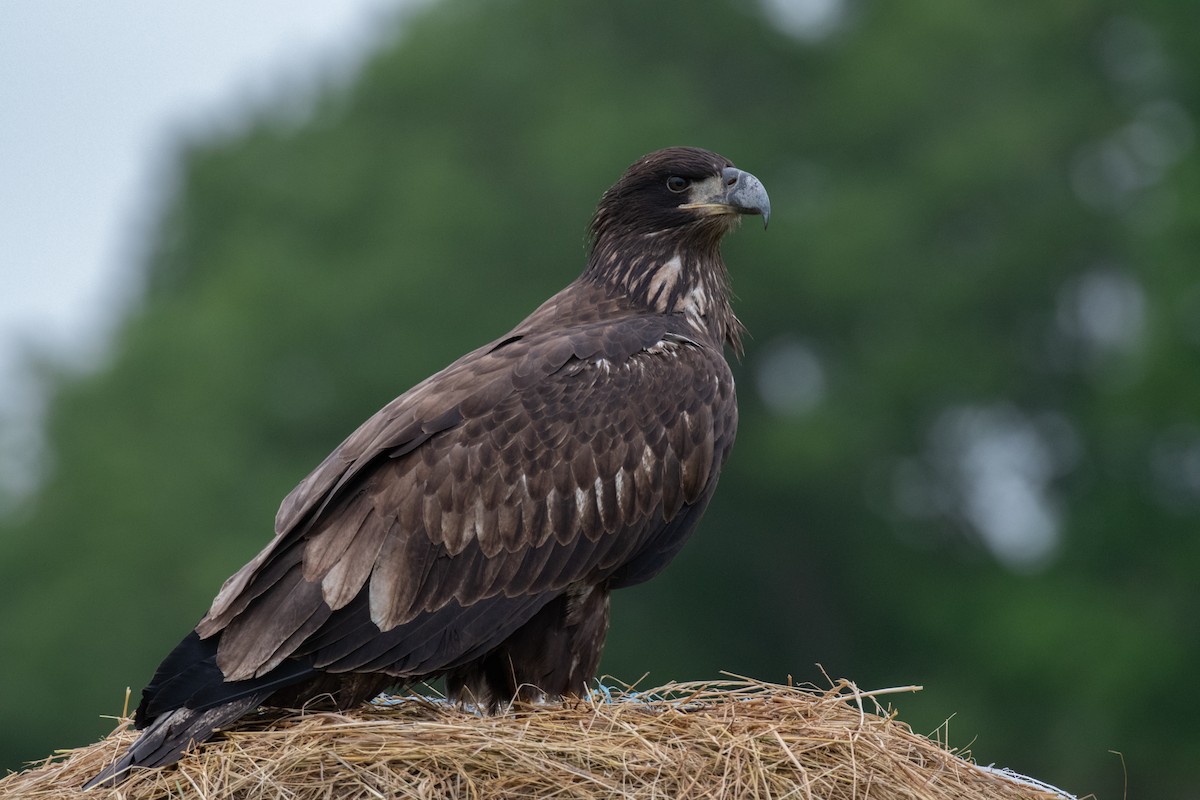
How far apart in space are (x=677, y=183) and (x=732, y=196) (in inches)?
11.9

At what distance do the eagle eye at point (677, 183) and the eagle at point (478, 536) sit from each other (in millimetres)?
855

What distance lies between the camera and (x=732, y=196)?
344 inches

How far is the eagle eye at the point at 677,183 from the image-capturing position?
350 inches

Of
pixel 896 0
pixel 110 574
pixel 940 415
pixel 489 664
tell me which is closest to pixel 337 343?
pixel 110 574

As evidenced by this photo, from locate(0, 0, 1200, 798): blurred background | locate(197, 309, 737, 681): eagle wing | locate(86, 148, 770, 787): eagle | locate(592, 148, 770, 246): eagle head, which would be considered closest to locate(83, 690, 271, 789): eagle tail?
locate(86, 148, 770, 787): eagle

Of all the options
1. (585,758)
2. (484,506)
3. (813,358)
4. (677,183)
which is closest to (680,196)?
(677,183)

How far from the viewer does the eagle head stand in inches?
345

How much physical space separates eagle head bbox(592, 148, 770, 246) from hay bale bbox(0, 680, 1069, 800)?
2.41 m

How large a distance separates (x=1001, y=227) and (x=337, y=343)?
11.9 metres

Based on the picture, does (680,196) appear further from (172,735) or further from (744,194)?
(172,735)

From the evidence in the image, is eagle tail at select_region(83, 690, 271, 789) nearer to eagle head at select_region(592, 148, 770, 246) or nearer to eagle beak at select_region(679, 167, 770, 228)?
eagle head at select_region(592, 148, 770, 246)

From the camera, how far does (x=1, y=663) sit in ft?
98.4

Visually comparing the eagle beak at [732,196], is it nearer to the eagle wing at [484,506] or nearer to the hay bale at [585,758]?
the eagle wing at [484,506]

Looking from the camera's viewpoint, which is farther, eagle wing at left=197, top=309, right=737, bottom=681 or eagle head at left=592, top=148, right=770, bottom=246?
eagle head at left=592, top=148, right=770, bottom=246
